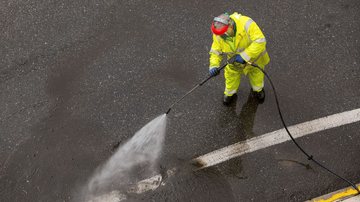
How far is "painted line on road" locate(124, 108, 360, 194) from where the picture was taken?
496 cm

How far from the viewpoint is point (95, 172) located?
5.09 meters

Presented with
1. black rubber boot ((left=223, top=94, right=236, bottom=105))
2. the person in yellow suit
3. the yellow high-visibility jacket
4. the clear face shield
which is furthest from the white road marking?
the clear face shield

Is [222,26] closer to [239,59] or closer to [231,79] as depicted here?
[239,59]

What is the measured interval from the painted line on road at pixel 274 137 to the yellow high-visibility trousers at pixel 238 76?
0.64m

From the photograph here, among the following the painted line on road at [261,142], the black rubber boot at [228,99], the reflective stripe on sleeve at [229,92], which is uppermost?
the reflective stripe on sleeve at [229,92]

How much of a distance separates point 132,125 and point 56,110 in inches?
42.6

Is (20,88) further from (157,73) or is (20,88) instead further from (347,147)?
(347,147)

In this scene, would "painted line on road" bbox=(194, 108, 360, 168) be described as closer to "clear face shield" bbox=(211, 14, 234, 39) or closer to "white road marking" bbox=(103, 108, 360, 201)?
"white road marking" bbox=(103, 108, 360, 201)

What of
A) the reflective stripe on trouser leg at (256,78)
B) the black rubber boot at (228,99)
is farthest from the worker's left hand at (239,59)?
the black rubber boot at (228,99)

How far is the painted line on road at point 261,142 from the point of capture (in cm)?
496

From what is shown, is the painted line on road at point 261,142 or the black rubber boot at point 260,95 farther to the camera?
the black rubber boot at point 260,95

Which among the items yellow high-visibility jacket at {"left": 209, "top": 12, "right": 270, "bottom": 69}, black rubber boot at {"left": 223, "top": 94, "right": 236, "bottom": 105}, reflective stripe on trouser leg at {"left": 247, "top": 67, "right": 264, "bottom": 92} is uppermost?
yellow high-visibility jacket at {"left": 209, "top": 12, "right": 270, "bottom": 69}

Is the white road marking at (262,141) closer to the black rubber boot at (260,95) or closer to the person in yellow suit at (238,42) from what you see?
the black rubber boot at (260,95)

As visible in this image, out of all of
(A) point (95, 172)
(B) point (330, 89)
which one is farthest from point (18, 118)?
(B) point (330, 89)
